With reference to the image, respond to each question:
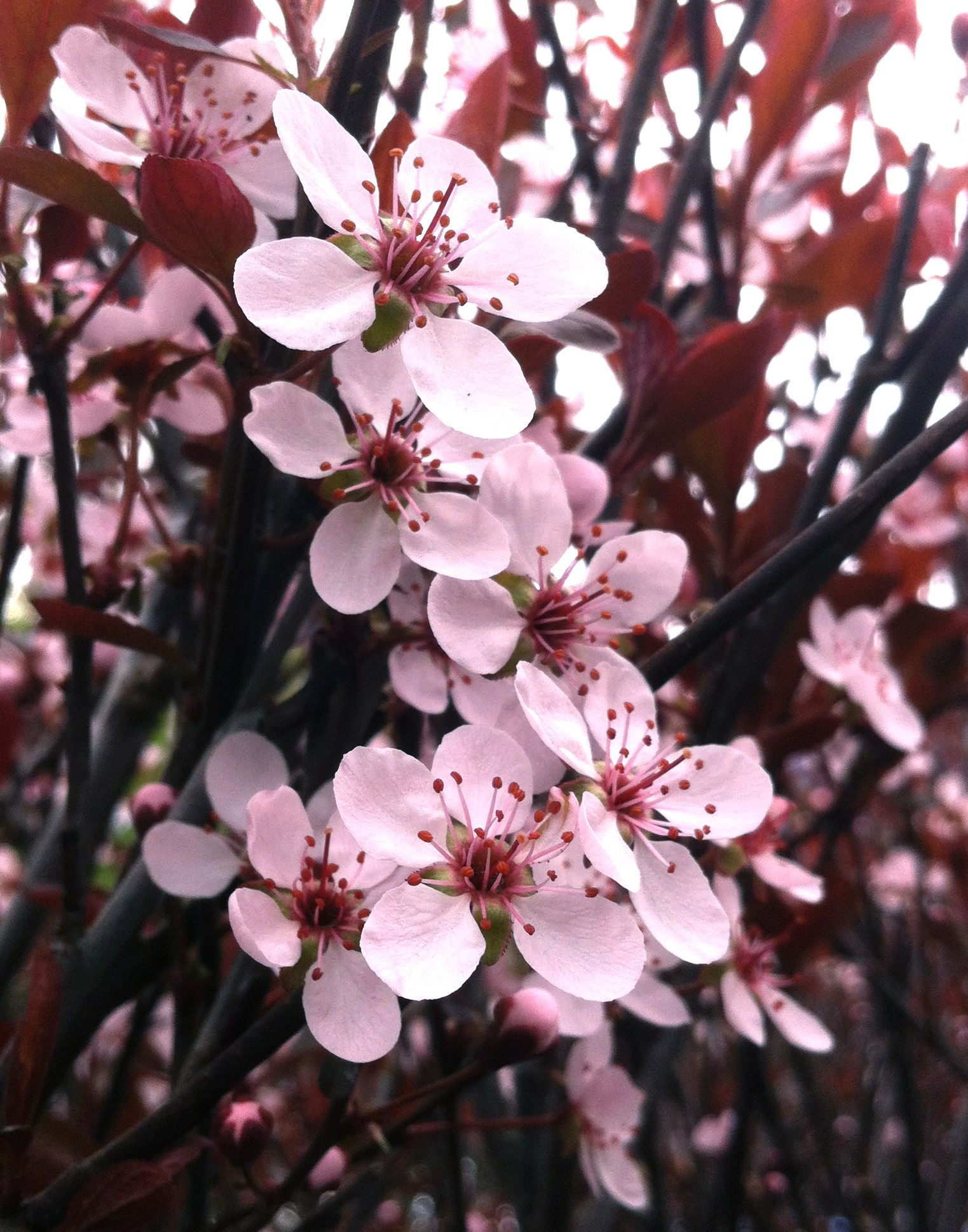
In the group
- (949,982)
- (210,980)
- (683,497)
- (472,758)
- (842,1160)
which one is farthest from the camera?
(949,982)

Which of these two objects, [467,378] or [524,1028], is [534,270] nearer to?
[467,378]

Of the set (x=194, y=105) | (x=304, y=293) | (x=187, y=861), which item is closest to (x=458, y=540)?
(x=304, y=293)

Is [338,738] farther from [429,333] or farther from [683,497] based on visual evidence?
[683,497]

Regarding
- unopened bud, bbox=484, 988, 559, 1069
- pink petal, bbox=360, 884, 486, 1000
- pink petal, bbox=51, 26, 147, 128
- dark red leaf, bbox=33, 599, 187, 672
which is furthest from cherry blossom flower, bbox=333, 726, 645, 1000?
pink petal, bbox=51, 26, 147, 128

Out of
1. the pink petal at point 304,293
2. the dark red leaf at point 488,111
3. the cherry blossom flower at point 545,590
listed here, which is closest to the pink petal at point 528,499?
the cherry blossom flower at point 545,590

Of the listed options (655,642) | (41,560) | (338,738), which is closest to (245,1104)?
(338,738)

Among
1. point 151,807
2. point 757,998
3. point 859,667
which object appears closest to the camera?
point 151,807
